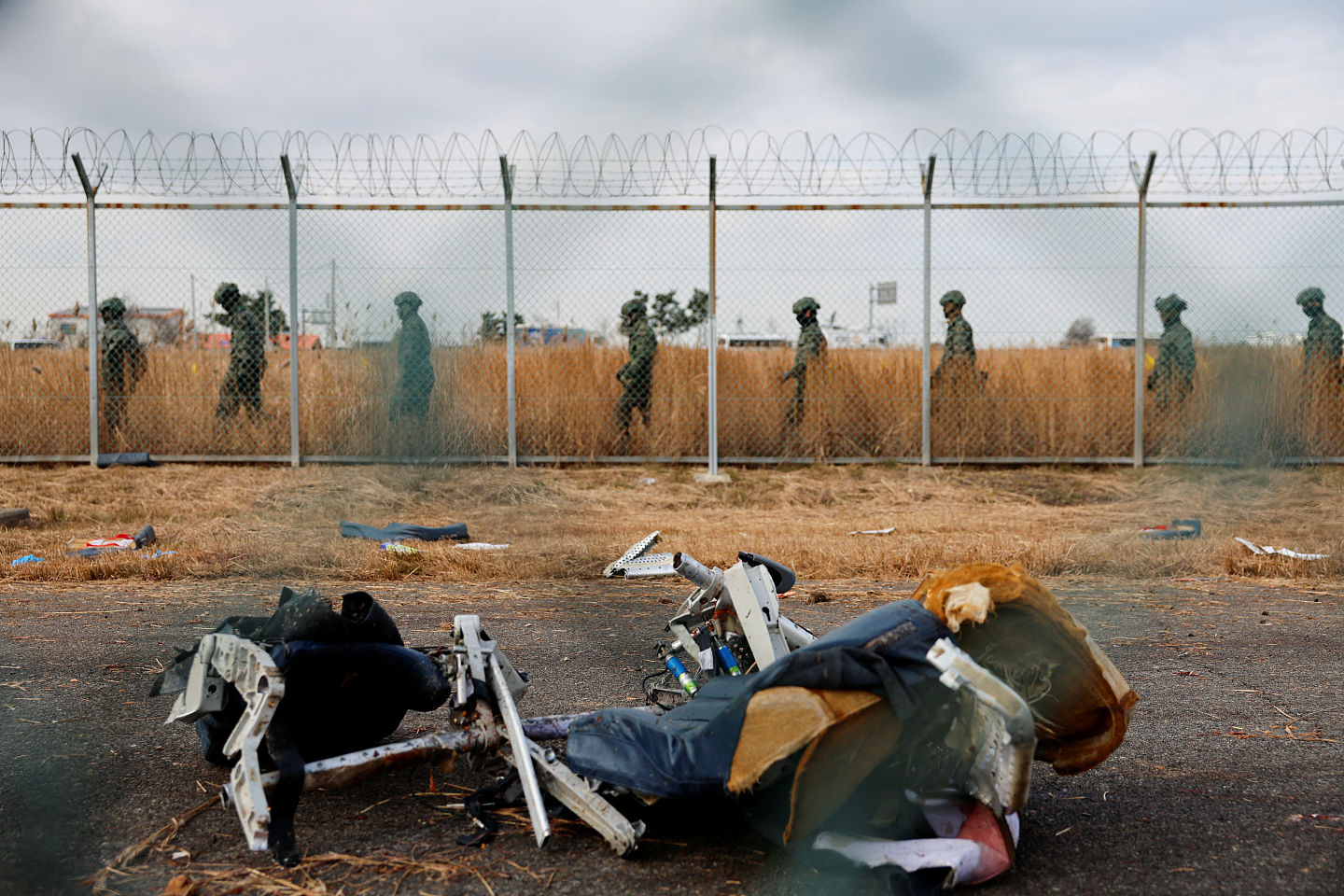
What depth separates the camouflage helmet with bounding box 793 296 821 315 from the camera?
35.2 ft

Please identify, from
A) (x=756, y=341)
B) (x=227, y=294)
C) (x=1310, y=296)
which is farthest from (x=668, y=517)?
(x=1310, y=296)

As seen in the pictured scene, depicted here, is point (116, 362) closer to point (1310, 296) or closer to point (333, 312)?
point (333, 312)

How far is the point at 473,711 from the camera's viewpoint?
276 cm

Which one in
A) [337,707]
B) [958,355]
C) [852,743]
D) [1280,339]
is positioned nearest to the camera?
[852,743]

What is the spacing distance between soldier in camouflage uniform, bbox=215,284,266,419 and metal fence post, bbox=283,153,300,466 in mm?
385

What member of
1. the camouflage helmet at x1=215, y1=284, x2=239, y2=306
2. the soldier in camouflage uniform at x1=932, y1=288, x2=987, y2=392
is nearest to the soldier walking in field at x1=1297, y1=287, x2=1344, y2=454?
the soldier in camouflage uniform at x1=932, y1=288, x2=987, y2=392

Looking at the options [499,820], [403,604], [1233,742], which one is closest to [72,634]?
[403,604]

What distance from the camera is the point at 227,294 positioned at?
10.6m

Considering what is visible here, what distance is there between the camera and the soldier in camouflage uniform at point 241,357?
10.5 meters

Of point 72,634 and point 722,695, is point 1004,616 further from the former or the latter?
point 72,634

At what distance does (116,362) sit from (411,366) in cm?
314

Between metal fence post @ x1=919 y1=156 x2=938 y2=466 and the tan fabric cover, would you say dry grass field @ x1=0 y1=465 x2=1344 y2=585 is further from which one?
the tan fabric cover

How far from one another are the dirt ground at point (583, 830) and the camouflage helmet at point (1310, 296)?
250 inches

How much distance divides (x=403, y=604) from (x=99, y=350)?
704 cm
